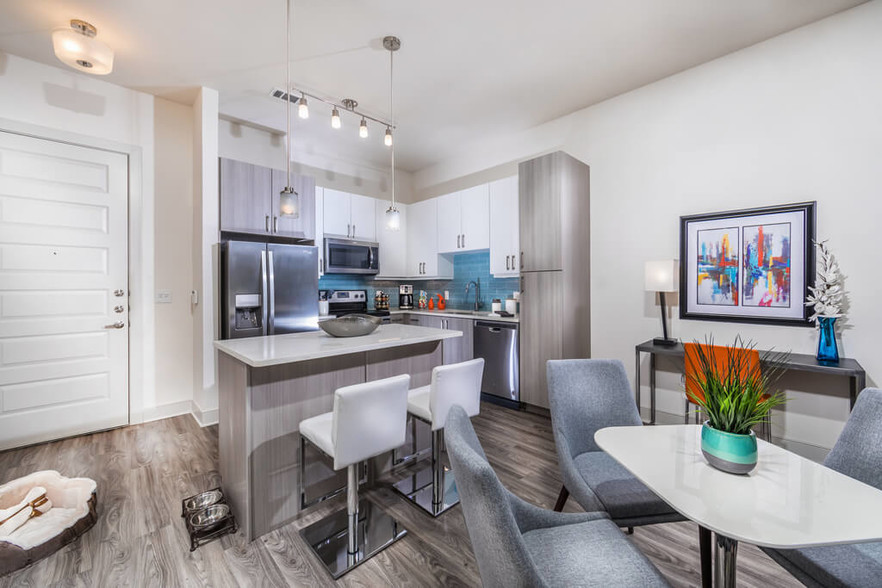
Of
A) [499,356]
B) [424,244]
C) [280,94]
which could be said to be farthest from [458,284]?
[280,94]

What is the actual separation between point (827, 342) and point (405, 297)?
421 centimetres

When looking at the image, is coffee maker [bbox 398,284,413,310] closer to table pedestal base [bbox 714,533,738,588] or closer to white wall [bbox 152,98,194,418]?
white wall [bbox 152,98,194,418]

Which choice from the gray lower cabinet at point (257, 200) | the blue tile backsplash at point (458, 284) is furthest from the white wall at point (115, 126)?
the blue tile backsplash at point (458, 284)

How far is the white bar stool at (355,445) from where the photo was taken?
5.13ft

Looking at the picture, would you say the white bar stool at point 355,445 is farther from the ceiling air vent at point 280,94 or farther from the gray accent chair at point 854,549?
the ceiling air vent at point 280,94

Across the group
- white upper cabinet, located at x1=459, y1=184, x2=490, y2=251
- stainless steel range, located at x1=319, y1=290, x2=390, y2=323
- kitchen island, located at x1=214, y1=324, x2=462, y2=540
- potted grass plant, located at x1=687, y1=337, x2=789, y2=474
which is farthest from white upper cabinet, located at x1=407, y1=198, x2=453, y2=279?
potted grass plant, located at x1=687, y1=337, x2=789, y2=474

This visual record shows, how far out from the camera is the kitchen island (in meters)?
1.79

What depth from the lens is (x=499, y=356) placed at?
12.5 ft

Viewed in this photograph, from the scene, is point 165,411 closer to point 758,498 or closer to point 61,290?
point 61,290

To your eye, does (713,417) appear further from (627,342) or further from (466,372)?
(627,342)

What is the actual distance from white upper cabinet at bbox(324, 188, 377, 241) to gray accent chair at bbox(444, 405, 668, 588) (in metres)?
3.73

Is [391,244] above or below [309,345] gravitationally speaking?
above

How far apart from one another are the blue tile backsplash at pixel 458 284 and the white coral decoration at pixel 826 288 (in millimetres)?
2444

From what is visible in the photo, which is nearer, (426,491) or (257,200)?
(426,491)
